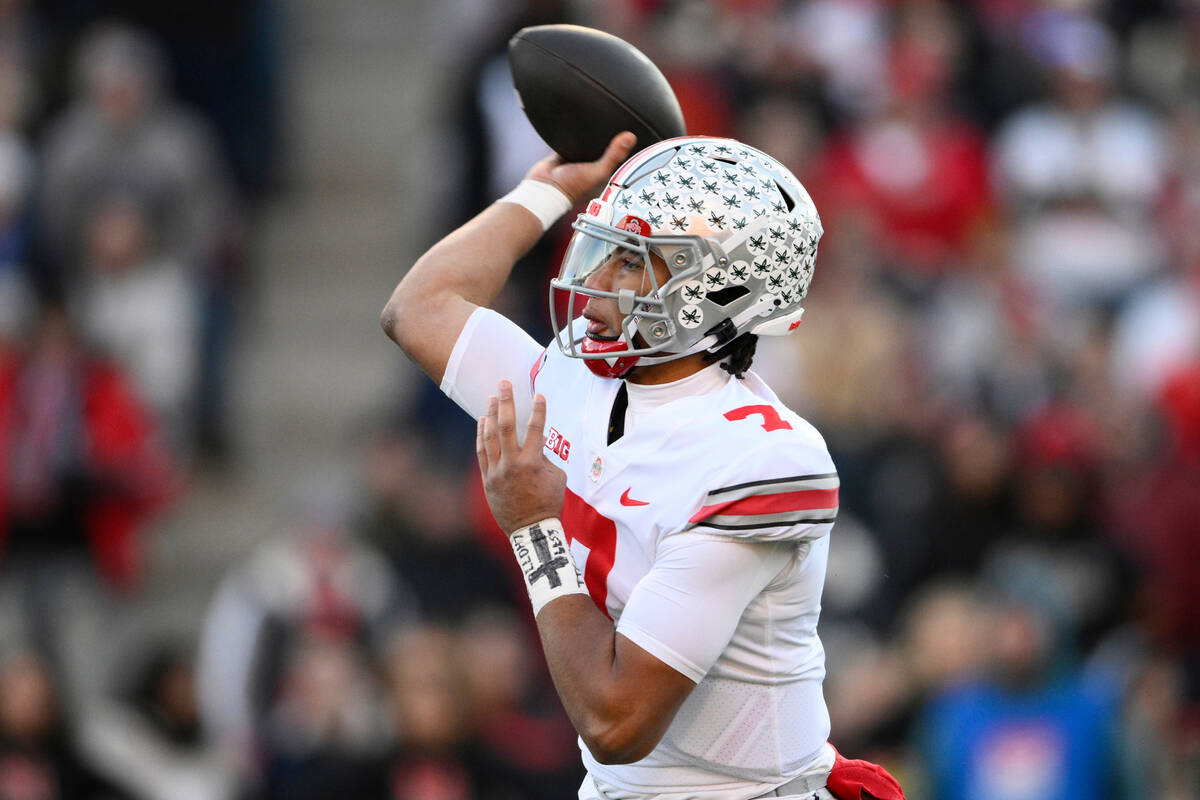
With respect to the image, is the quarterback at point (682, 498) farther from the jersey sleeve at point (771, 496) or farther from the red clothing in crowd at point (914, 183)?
the red clothing in crowd at point (914, 183)

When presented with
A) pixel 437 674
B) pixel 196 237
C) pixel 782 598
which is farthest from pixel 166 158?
pixel 782 598

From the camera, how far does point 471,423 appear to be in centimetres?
837

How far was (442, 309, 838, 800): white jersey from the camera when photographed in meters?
2.96

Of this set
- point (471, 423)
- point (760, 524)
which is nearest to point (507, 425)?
point (760, 524)

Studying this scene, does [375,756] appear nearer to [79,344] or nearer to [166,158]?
[79,344]

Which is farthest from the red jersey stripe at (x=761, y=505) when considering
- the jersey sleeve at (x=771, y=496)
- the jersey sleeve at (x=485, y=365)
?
the jersey sleeve at (x=485, y=365)

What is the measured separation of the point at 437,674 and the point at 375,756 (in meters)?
0.38

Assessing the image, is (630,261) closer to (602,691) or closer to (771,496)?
(771,496)

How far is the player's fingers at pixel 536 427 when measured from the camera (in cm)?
308

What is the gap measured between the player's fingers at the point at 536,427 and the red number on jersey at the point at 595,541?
Result: 0.17 m

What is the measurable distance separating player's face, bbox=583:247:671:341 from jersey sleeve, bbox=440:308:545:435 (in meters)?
0.31

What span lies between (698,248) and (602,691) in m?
0.76

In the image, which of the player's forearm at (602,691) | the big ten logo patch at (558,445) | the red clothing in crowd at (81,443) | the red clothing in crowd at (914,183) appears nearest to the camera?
the player's forearm at (602,691)

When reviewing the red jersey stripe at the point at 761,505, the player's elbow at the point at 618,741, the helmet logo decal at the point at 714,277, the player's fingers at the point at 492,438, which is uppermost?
the helmet logo decal at the point at 714,277
